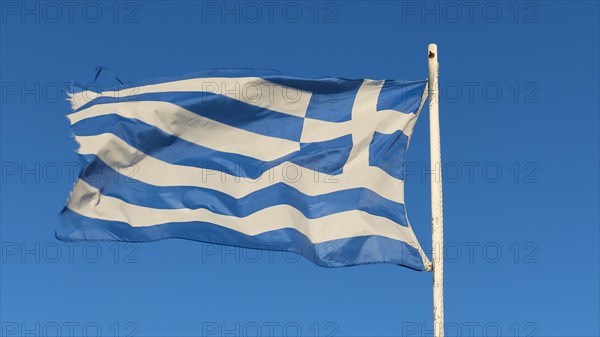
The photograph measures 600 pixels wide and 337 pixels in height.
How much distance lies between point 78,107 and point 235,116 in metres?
2.46

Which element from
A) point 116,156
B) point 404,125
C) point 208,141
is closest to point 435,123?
point 404,125

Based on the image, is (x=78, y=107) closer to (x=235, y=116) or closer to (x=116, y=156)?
(x=116, y=156)

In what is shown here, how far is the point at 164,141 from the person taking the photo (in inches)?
653

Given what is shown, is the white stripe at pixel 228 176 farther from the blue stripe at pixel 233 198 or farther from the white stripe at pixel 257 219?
the white stripe at pixel 257 219

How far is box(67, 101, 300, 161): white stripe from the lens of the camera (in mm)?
16531

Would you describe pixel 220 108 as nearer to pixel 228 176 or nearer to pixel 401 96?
pixel 228 176

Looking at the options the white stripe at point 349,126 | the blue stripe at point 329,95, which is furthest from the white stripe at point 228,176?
the blue stripe at point 329,95

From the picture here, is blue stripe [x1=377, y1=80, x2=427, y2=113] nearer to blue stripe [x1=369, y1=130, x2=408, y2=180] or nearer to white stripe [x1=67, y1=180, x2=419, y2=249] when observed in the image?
blue stripe [x1=369, y1=130, x2=408, y2=180]

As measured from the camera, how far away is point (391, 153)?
50.7 feet

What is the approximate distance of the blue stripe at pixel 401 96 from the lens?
51.0 ft

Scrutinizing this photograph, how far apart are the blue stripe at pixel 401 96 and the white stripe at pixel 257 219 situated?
1.71m

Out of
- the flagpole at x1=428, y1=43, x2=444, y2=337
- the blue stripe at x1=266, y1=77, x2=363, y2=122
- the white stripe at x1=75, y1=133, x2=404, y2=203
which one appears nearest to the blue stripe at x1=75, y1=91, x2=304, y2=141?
the blue stripe at x1=266, y1=77, x2=363, y2=122

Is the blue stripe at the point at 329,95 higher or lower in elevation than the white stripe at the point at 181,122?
higher

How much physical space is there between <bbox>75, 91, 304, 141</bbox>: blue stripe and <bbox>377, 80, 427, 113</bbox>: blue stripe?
1.69 m
